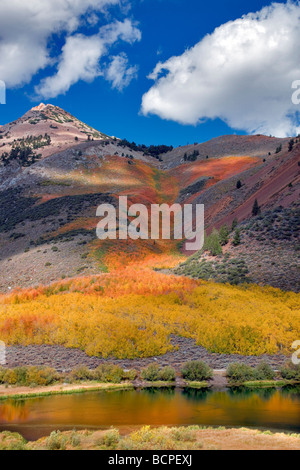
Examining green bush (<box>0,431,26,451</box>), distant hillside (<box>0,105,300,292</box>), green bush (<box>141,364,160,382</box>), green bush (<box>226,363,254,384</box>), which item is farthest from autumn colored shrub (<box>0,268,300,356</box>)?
green bush (<box>0,431,26,451</box>)

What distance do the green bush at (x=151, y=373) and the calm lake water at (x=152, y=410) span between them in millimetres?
1186

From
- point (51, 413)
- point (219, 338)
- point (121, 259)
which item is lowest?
point (51, 413)

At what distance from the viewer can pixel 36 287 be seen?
3519 centimetres

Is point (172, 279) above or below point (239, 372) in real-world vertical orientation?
above

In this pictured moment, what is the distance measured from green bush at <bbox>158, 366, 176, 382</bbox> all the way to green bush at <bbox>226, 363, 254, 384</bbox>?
9.36ft

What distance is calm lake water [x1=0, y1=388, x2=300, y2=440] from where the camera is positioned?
13750mm

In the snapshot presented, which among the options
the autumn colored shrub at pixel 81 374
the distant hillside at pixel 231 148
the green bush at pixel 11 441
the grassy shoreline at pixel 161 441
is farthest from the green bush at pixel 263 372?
the distant hillside at pixel 231 148

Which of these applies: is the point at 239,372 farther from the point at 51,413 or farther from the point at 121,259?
the point at 121,259

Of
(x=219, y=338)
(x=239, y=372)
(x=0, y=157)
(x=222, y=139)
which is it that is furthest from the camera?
(x=222, y=139)

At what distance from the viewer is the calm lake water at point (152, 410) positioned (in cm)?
1375

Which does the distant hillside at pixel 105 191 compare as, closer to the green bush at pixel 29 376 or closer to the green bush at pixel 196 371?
the green bush at pixel 196 371
